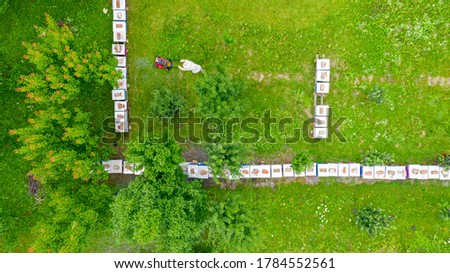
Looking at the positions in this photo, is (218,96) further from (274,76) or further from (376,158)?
(376,158)

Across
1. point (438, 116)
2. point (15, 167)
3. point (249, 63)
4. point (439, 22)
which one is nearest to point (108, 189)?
point (15, 167)

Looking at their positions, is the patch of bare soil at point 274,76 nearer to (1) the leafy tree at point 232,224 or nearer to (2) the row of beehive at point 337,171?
(2) the row of beehive at point 337,171

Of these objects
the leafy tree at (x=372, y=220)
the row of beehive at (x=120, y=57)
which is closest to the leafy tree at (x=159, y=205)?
the row of beehive at (x=120, y=57)

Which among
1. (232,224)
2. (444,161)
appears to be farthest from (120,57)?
(444,161)

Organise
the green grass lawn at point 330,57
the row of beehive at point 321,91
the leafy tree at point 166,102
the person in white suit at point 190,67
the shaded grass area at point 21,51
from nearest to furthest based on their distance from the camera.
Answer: the leafy tree at point 166,102, the person in white suit at point 190,67, the row of beehive at point 321,91, the green grass lawn at point 330,57, the shaded grass area at point 21,51
